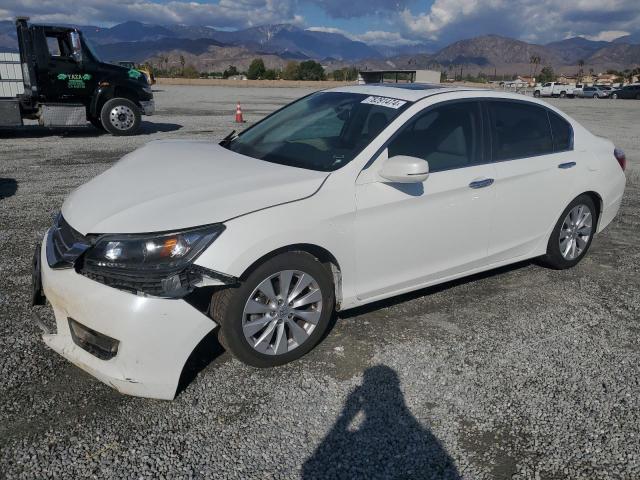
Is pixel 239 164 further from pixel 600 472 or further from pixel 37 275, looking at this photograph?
pixel 600 472

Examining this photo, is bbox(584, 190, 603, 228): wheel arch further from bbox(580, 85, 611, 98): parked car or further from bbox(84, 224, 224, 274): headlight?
bbox(580, 85, 611, 98): parked car

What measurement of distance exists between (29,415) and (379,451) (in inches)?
71.1

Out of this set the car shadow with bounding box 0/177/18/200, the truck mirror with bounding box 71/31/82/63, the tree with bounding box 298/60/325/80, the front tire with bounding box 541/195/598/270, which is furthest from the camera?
the tree with bounding box 298/60/325/80

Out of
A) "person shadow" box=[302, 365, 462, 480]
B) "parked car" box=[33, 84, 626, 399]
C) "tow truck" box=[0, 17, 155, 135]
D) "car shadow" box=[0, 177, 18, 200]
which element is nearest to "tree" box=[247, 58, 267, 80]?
"tow truck" box=[0, 17, 155, 135]

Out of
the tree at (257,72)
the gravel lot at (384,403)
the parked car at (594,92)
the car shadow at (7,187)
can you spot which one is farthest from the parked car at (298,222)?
the tree at (257,72)

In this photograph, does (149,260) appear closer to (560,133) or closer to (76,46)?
(560,133)

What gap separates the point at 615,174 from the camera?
17.2 feet

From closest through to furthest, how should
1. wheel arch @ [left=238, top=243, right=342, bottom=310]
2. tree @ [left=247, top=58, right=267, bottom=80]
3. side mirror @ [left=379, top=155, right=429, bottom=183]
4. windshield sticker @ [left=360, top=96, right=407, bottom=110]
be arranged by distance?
wheel arch @ [left=238, top=243, right=342, bottom=310] → side mirror @ [left=379, top=155, right=429, bottom=183] → windshield sticker @ [left=360, top=96, right=407, bottom=110] → tree @ [left=247, top=58, right=267, bottom=80]

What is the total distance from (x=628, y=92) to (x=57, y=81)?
52632mm

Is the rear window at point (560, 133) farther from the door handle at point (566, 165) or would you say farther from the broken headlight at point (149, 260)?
the broken headlight at point (149, 260)

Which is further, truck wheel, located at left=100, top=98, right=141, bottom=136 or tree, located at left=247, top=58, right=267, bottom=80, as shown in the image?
tree, located at left=247, top=58, right=267, bottom=80

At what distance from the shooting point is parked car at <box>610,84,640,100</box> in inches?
1971

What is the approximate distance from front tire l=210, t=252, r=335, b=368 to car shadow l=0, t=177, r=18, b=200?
540 centimetres

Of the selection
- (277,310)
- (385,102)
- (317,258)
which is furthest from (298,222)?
(385,102)
